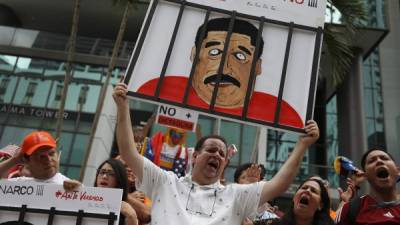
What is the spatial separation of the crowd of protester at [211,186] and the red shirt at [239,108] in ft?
0.60

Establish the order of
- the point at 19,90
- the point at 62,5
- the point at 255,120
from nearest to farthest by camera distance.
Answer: the point at 255,120, the point at 19,90, the point at 62,5

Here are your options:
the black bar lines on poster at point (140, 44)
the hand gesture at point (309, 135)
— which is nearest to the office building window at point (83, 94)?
the black bar lines on poster at point (140, 44)

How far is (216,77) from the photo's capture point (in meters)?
3.67

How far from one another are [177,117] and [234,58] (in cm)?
68

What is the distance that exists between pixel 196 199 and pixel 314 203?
1.14 m

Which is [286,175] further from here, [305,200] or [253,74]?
[253,74]

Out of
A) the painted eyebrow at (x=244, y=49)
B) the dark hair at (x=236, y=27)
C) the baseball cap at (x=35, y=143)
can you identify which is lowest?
the baseball cap at (x=35, y=143)

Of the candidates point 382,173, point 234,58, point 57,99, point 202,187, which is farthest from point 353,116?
point 202,187

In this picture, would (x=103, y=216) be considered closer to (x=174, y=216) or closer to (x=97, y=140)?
(x=174, y=216)

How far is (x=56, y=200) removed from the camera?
3.04 meters

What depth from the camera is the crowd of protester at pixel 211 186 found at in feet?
10.4

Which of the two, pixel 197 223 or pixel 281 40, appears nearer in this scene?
pixel 197 223

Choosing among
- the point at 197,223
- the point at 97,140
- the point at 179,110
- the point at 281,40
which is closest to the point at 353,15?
the point at 281,40

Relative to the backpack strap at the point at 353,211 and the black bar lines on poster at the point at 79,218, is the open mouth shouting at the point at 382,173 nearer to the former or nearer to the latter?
the backpack strap at the point at 353,211
